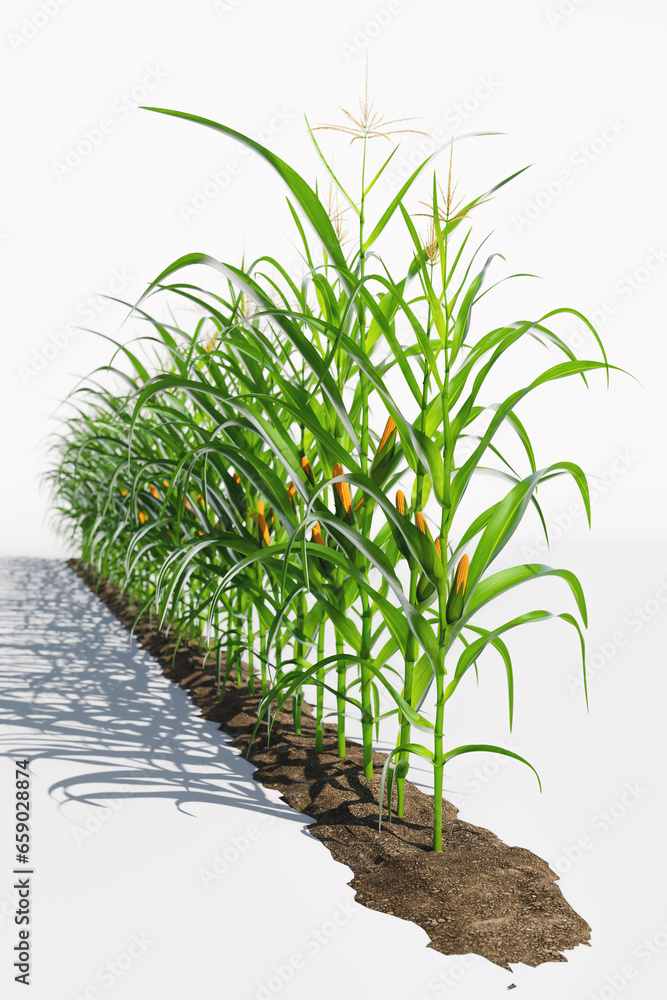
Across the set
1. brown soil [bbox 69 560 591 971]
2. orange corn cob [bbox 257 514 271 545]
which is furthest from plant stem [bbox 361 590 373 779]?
orange corn cob [bbox 257 514 271 545]

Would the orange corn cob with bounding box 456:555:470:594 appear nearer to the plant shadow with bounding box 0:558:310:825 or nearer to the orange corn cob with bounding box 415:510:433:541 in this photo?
the orange corn cob with bounding box 415:510:433:541

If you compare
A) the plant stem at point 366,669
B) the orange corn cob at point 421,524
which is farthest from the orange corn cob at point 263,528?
the orange corn cob at point 421,524

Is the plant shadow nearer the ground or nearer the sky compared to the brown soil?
nearer the ground

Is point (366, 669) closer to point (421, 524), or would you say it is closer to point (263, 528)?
point (421, 524)

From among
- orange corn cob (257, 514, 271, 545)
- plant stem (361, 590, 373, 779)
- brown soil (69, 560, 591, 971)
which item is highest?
orange corn cob (257, 514, 271, 545)

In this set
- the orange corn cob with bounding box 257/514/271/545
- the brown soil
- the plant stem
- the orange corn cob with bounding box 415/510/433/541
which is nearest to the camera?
the brown soil

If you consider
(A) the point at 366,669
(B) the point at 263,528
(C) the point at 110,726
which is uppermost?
(B) the point at 263,528

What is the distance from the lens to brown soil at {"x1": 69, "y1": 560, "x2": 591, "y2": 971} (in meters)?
1.05

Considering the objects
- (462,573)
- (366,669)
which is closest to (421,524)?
(462,573)

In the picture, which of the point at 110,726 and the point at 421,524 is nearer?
the point at 421,524

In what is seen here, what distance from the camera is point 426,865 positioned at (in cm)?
121

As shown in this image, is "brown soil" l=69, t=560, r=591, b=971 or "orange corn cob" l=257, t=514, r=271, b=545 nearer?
"brown soil" l=69, t=560, r=591, b=971

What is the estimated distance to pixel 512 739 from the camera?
1906mm

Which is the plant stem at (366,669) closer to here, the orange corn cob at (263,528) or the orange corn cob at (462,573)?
the orange corn cob at (462,573)
